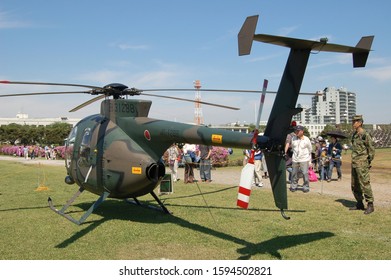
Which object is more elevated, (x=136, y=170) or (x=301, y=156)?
(x=301, y=156)

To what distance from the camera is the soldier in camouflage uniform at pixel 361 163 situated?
32.2 ft

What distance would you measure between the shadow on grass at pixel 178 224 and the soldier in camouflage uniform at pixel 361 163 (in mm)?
2693

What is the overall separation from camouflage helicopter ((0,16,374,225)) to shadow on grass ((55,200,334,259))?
0.55m

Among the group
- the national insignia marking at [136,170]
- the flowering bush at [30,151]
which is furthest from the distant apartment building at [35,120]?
the national insignia marking at [136,170]

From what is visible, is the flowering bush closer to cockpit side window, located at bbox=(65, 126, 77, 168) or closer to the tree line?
the tree line

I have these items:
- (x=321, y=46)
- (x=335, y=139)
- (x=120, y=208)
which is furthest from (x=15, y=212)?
(x=335, y=139)

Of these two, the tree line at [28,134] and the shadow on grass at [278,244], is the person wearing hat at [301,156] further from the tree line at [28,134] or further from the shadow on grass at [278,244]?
the tree line at [28,134]

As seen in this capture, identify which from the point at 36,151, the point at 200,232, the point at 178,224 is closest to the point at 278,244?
the point at 200,232

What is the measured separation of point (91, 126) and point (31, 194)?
5943 mm

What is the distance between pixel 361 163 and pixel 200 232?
16.5 feet

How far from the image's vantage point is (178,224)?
8930 millimetres

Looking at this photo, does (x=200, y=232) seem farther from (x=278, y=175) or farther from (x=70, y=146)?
(x=70, y=146)

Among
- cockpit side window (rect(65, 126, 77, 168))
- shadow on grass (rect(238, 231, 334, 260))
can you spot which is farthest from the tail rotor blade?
cockpit side window (rect(65, 126, 77, 168))
